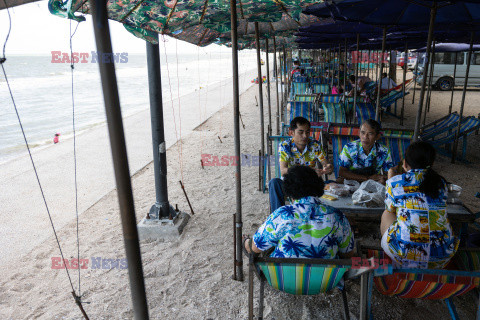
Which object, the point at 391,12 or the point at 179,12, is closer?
the point at 179,12

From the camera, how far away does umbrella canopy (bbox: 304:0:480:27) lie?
123 inches

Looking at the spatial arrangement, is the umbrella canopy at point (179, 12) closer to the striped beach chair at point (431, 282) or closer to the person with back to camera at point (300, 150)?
the person with back to camera at point (300, 150)

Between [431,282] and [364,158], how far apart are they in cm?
194

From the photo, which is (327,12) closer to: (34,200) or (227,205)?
(227,205)

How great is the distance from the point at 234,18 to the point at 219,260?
2.21 m

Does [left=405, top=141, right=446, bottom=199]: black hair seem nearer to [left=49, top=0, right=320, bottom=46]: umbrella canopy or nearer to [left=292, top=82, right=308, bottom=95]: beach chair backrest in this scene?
[left=49, top=0, right=320, bottom=46]: umbrella canopy

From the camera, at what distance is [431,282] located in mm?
1756

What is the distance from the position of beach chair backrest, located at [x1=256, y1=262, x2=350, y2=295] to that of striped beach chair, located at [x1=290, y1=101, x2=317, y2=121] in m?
5.43

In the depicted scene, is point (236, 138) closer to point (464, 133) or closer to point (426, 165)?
point (426, 165)

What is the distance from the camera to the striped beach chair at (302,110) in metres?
7.19

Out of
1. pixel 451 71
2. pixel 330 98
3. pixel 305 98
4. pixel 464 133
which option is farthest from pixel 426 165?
pixel 451 71

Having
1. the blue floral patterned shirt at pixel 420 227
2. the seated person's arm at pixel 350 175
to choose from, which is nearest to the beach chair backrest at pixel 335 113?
the seated person's arm at pixel 350 175

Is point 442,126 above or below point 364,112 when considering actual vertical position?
below

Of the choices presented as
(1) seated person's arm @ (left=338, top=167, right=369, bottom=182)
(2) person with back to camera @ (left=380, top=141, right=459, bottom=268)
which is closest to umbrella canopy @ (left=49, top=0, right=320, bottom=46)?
(2) person with back to camera @ (left=380, top=141, right=459, bottom=268)
